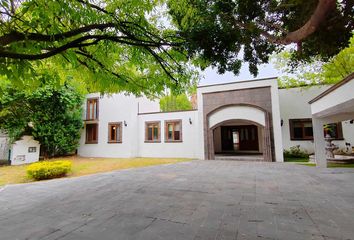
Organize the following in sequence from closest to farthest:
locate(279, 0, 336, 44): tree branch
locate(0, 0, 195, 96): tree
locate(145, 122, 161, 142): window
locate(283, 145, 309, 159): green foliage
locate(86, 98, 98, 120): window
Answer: locate(0, 0, 195, 96): tree < locate(279, 0, 336, 44): tree branch < locate(283, 145, 309, 159): green foliage < locate(145, 122, 161, 142): window < locate(86, 98, 98, 120): window

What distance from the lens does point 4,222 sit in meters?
3.32

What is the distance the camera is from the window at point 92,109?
15.5 m

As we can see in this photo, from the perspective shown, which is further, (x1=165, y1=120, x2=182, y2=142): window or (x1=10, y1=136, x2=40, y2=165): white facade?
(x1=165, y1=120, x2=182, y2=142): window

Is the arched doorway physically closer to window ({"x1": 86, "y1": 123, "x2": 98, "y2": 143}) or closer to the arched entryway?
the arched entryway

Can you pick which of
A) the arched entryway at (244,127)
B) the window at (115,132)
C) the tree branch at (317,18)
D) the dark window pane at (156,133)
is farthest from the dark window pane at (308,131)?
the window at (115,132)

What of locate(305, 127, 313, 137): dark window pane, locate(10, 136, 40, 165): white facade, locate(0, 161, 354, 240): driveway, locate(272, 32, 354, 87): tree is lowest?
locate(0, 161, 354, 240): driveway

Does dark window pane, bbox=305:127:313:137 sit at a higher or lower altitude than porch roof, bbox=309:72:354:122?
lower

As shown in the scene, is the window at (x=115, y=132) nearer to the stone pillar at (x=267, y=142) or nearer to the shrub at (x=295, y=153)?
the stone pillar at (x=267, y=142)

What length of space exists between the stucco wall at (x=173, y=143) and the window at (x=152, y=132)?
Answer: 0.27 metres

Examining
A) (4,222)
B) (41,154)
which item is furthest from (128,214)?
(41,154)

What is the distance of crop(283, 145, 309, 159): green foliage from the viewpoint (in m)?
12.0

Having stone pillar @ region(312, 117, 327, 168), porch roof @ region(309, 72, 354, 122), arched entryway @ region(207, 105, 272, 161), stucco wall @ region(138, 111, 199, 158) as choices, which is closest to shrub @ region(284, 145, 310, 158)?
arched entryway @ region(207, 105, 272, 161)

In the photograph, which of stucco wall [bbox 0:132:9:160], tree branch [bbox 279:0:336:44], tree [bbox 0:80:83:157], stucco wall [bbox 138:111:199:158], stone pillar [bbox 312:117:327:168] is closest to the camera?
tree branch [bbox 279:0:336:44]

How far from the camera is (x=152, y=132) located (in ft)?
48.3
